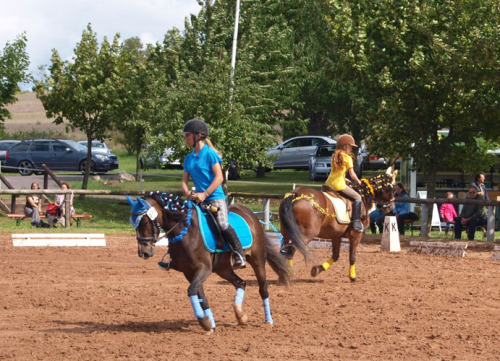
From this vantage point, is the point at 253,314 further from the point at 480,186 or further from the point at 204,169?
the point at 480,186

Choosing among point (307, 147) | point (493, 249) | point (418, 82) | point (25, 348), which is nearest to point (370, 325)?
point (25, 348)

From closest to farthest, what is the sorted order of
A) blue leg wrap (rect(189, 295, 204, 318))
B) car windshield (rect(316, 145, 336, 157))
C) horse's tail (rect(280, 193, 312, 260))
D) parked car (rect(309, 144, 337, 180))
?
blue leg wrap (rect(189, 295, 204, 318)) < horse's tail (rect(280, 193, 312, 260)) < parked car (rect(309, 144, 337, 180)) < car windshield (rect(316, 145, 336, 157))

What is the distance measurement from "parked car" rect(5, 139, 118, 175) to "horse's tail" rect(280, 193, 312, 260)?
27652 millimetres

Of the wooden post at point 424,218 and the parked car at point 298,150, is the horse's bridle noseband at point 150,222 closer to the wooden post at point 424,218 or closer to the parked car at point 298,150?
the wooden post at point 424,218

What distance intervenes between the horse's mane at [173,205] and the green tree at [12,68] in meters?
20.4

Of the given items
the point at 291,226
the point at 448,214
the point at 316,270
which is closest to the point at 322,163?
the point at 448,214

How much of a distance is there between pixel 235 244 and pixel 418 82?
12.4 meters

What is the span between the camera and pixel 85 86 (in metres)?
27.4

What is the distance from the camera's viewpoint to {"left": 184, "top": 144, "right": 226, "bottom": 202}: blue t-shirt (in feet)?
27.7

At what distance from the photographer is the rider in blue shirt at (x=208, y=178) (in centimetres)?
839

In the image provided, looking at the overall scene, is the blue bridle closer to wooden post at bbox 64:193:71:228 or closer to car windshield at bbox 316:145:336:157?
wooden post at bbox 64:193:71:228

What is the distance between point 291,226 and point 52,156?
95.5 ft

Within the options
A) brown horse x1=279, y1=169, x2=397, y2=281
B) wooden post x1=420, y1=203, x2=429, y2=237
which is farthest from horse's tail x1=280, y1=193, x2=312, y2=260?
wooden post x1=420, y1=203, x2=429, y2=237

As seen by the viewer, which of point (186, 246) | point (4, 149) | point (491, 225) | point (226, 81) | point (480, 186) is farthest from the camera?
point (4, 149)
